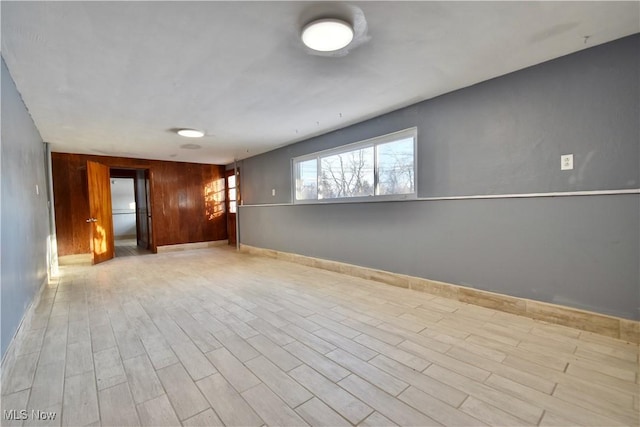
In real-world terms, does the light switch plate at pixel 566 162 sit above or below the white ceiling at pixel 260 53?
below

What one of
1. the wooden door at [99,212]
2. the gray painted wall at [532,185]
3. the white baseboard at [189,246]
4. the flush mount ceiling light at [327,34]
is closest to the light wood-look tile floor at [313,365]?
the gray painted wall at [532,185]

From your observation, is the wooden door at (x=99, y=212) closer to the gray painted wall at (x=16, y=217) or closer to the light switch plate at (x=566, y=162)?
the gray painted wall at (x=16, y=217)

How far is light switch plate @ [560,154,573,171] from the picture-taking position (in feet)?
7.58

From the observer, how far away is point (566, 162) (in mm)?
2330

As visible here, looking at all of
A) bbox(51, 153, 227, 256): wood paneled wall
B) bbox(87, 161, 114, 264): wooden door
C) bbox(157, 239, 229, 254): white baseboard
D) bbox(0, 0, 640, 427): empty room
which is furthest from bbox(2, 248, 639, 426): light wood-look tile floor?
bbox(157, 239, 229, 254): white baseboard

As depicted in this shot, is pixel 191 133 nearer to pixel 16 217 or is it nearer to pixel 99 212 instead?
pixel 16 217

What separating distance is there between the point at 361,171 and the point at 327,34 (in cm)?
234

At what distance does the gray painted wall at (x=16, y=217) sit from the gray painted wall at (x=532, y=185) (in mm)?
3556

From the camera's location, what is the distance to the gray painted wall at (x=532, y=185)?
82.7 inches

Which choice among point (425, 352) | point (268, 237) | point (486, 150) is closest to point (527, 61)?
point (486, 150)

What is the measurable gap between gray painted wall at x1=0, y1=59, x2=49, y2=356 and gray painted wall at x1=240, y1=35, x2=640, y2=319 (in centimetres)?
356

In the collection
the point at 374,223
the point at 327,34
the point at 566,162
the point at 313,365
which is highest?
the point at 327,34

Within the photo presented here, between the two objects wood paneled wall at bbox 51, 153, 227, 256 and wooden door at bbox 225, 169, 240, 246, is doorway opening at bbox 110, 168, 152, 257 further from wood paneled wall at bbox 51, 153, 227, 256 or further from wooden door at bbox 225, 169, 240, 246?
wooden door at bbox 225, 169, 240, 246

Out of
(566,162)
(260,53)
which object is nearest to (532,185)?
(566,162)
